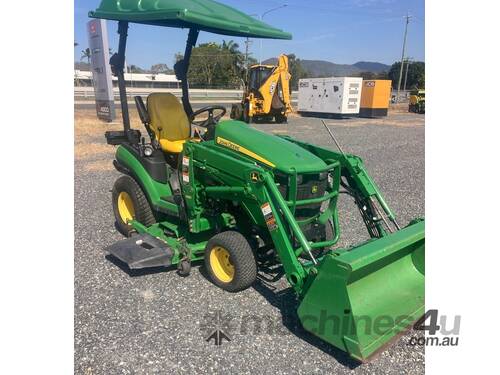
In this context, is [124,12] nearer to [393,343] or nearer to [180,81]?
[180,81]

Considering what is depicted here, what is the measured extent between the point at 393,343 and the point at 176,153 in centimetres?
278

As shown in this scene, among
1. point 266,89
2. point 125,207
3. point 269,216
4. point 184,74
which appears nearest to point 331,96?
point 266,89

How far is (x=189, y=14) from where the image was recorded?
10.1 feet

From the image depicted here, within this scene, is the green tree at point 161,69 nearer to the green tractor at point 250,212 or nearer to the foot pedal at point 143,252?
the green tractor at point 250,212

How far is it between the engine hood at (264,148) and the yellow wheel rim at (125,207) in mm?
1517

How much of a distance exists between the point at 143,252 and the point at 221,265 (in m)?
0.75

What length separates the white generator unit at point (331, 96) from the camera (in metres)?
19.8

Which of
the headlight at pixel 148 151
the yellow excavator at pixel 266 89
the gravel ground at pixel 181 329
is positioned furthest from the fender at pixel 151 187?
the yellow excavator at pixel 266 89

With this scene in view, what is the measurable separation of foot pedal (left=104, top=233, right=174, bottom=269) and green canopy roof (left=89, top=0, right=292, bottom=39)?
2005 mm

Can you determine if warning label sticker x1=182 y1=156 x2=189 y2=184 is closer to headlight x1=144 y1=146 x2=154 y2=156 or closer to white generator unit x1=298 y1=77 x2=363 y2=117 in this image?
headlight x1=144 y1=146 x2=154 y2=156

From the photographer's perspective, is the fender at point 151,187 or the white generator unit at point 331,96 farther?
the white generator unit at point 331,96

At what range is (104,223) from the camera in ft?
16.4

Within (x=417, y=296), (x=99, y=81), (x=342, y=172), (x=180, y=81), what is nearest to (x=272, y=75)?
(x=99, y=81)

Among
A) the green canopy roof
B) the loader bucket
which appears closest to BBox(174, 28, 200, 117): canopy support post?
the green canopy roof
